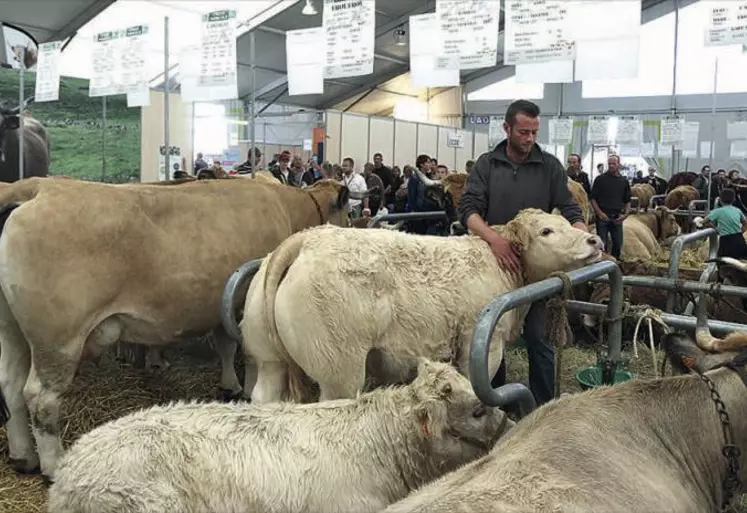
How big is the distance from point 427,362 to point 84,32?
1477cm

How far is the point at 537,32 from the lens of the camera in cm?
420

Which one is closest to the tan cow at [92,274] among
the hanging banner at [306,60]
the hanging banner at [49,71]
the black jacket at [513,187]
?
the hanging banner at [306,60]

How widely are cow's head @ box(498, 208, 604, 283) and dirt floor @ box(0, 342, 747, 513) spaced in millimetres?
1251

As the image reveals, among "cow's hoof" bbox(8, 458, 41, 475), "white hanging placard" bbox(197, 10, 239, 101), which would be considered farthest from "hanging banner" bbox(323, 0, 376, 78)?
"cow's hoof" bbox(8, 458, 41, 475)

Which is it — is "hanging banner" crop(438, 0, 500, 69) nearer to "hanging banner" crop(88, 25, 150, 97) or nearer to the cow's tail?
the cow's tail

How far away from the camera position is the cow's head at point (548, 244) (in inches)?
130

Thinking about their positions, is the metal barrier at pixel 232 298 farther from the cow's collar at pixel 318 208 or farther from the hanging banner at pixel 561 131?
the hanging banner at pixel 561 131

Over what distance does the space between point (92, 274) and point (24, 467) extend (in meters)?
1.09

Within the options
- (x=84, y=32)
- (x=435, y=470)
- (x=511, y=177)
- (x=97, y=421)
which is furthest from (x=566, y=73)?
(x=84, y=32)

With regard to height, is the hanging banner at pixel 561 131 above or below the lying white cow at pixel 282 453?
above

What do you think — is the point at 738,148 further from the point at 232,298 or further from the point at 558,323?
the point at 232,298

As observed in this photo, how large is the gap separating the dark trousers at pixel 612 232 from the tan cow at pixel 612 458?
22.3 ft

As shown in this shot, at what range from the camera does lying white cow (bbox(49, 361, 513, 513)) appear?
217 cm

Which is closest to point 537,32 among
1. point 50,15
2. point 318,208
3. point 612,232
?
point 318,208
